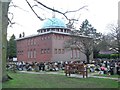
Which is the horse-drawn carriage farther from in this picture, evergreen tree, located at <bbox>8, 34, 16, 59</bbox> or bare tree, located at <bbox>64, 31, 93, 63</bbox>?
evergreen tree, located at <bbox>8, 34, 16, 59</bbox>

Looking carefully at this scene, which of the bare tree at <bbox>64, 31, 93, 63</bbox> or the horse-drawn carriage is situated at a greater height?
the bare tree at <bbox>64, 31, 93, 63</bbox>

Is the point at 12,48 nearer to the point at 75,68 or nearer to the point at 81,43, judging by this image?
the point at 81,43

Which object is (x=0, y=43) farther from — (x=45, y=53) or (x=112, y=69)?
(x=45, y=53)

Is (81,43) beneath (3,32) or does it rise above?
above

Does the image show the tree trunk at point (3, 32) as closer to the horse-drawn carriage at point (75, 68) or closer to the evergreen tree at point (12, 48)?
the horse-drawn carriage at point (75, 68)

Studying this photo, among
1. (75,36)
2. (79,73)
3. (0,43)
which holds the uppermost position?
(75,36)

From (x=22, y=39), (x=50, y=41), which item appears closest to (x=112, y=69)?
Answer: (x=50, y=41)

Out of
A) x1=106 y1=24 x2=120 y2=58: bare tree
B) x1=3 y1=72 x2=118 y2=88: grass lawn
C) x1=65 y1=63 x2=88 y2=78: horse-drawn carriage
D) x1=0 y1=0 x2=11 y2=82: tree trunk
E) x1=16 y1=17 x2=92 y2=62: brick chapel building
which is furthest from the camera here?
x1=16 y1=17 x2=92 y2=62: brick chapel building

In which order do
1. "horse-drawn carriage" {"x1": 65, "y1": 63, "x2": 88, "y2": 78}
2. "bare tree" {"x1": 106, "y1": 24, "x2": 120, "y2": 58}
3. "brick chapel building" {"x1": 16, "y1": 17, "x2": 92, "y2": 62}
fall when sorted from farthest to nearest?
"brick chapel building" {"x1": 16, "y1": 17, "x2": 92, "y2": 62}, "bare tree" {"x1": 106, "y1": 24, "x2": 120, "y2": 58}, "horse-drawn carriage" {"x1": 65, "y1": 63, "x2": 88, "y2": 78}

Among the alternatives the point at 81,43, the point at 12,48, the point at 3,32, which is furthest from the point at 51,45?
the point at 3,32

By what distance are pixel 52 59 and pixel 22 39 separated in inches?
652

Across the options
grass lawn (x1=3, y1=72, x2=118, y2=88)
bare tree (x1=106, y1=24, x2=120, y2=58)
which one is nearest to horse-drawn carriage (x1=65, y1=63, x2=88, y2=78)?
grass lawn (x1=3, y1=72, x2=118, y2=88)

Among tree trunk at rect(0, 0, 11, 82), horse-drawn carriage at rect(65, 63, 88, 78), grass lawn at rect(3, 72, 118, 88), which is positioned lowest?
grass lawn at rect(3, 72, 118, 88)

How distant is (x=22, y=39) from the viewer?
71.2 meters
